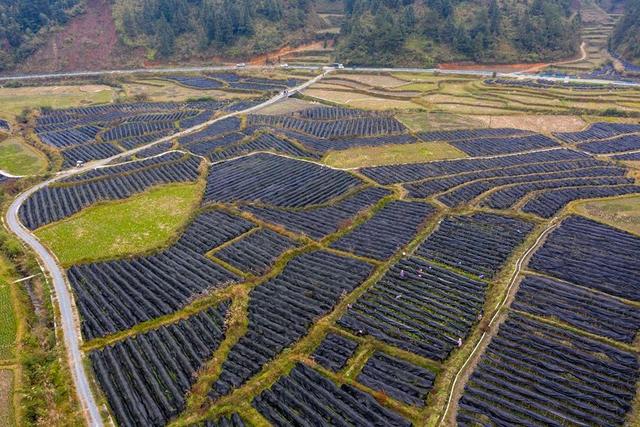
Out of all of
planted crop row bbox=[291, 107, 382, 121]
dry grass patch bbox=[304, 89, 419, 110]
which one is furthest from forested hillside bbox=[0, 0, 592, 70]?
planted crop row bbox=[291, 107, 382, 121]

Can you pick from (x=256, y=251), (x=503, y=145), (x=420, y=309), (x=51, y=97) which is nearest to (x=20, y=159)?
(x=51, y=97)

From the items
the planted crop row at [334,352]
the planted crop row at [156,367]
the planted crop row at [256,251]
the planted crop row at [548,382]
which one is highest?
the planted crop row at [156,367]

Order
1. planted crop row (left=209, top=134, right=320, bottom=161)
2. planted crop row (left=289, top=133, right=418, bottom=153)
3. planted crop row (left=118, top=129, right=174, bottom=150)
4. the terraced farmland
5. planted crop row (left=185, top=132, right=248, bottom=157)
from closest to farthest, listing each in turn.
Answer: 1. the terraced farmland
2. planted crop row (left=209, top=134, right=320, bottom=161)
3. planted crop row (left=185, top=132, right=248, bottom=157)
4. planted crop row (left=289, top=133, right=418, bottom=153)
5. planted crop row (left=118, top=129, right=174, bottom=150)

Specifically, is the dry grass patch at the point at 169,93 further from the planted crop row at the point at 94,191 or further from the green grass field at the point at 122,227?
the green grass field at the point at 122,227

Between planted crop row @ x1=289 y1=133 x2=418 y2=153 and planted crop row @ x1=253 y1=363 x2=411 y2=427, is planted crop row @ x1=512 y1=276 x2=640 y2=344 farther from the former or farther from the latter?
planted crop row @ x1=289 y1=133 x2=418 y2=153

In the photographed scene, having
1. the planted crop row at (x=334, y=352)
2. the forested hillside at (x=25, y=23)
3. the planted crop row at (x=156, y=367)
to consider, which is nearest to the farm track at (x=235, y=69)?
the forested hillside at (x=25, y=23)

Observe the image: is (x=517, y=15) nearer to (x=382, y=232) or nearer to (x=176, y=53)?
(x=176, y=53)
